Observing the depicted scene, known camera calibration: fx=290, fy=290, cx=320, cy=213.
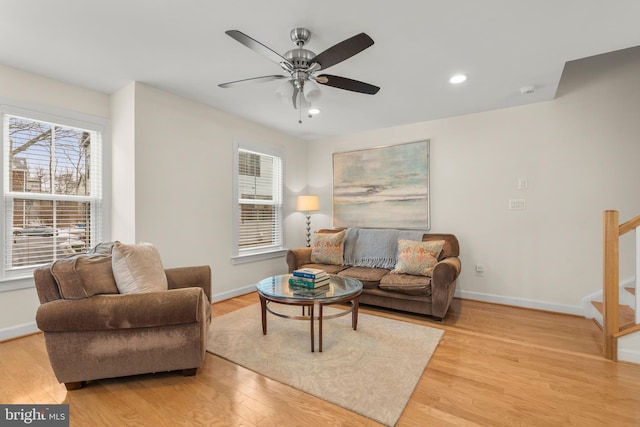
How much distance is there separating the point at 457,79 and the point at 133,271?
128 inches

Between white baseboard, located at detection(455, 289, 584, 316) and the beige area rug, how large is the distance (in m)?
1.33

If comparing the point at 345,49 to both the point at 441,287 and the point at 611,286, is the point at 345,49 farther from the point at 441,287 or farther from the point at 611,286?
the point at 611,286

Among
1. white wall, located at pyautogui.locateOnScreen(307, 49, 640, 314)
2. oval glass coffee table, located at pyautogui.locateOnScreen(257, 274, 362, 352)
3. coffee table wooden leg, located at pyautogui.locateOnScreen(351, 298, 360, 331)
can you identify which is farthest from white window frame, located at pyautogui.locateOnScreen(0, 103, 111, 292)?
white wall, located at pyautogui.locateOnScreen(307, 49, 640, 314)

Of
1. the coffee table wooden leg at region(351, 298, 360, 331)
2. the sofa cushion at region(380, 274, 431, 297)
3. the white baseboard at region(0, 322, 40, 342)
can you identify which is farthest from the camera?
the sofa cushion at region(380, 274, 431, 297)

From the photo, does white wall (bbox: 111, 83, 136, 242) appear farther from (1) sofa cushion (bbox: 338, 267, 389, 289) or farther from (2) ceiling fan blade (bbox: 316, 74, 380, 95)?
(1) sofa cushion (bbox: 338, 267, 389, 289)

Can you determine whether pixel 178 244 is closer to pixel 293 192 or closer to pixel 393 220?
pixel 293 192

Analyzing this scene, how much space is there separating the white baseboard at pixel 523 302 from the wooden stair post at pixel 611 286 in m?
1.13

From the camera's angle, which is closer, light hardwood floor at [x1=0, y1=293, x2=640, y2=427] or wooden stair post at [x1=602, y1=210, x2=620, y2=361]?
light hardwood floor at [x1=0, y1=293, x2=640, y2=427]

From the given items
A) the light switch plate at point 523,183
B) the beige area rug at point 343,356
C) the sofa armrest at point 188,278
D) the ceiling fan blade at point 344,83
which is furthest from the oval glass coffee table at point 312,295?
the light switch plate at point 523,183

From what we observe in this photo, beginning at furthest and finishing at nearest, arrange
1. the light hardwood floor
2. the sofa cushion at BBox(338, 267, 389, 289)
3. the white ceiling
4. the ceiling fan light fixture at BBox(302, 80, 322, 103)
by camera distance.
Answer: the sofa cushion at BBox(338, 267, 389, 289) → the ceiling fan light fixture at BBox(302, 80, 322, 103) → the white ceiling → the light hardwood floor

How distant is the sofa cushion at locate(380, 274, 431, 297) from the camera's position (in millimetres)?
3086

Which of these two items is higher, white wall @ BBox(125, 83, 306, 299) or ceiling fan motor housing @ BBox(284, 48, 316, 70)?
ceiling fan motor housing @ BBox(284, 48, 316, 70)

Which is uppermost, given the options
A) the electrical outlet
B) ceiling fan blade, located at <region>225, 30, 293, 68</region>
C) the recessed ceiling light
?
the recessed ceiling light

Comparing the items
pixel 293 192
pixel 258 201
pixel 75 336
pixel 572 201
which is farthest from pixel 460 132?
pixel 75 336
